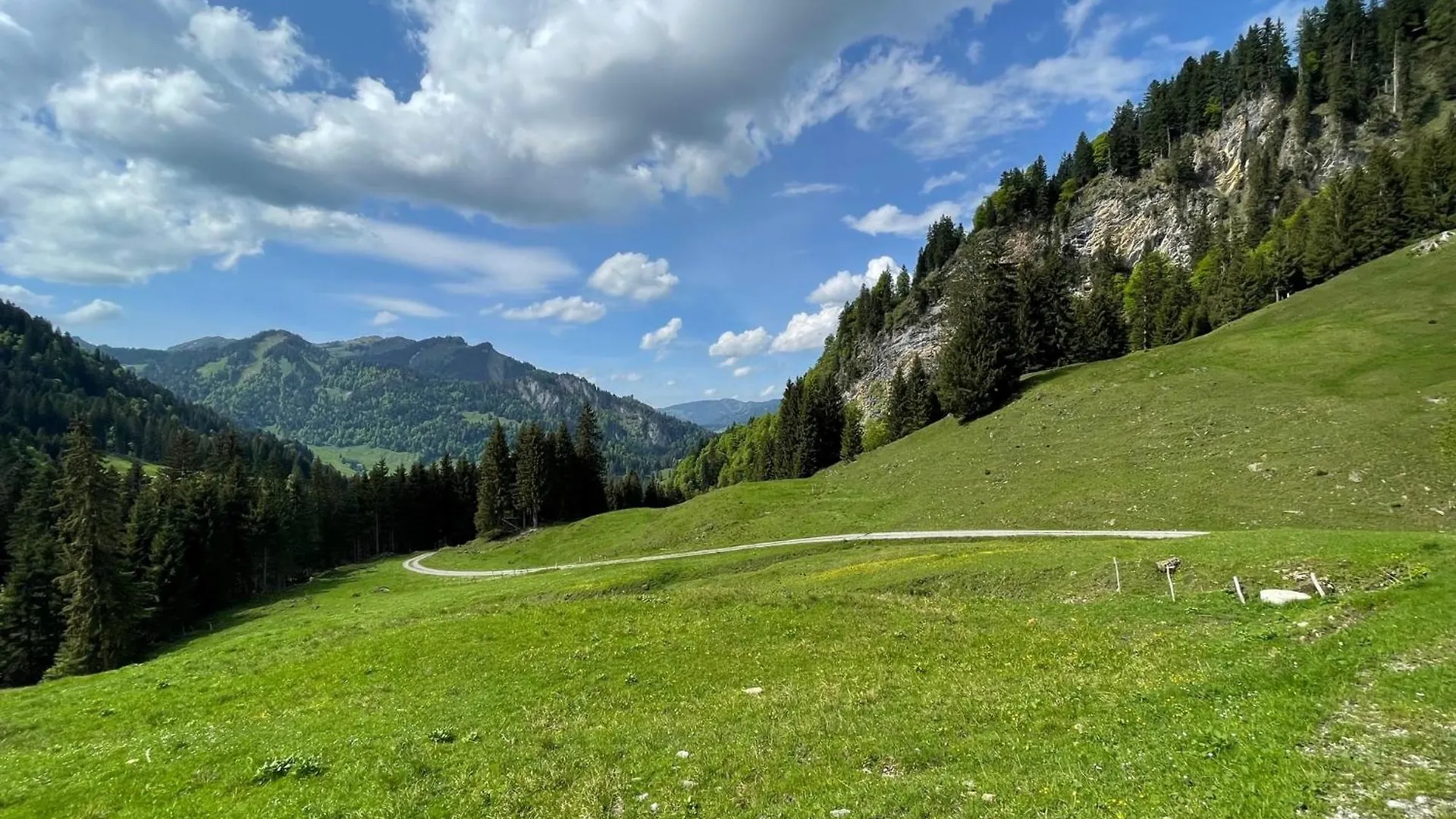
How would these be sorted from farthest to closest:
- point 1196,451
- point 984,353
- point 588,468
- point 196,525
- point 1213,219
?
1. point 1213,219
2. point 588,468
3. point 196,525
4. point 984,353
5. point 1196,451

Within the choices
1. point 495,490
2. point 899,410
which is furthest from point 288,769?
point 899,410

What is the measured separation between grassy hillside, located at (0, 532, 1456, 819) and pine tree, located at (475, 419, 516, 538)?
74.6m

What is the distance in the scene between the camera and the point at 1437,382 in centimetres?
4994

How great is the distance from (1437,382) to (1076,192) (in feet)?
538

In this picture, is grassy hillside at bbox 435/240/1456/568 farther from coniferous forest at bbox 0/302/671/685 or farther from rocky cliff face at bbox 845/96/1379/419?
rocky cliff face at bbox 845/96/1379/419

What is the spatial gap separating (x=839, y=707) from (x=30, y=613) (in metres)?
88.5

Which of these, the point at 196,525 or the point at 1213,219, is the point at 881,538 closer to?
the point at 196,525

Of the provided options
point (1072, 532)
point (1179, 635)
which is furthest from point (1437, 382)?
point (1179, 635)

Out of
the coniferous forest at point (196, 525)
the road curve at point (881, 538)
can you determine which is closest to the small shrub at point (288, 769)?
the road curve at point (881, 538)

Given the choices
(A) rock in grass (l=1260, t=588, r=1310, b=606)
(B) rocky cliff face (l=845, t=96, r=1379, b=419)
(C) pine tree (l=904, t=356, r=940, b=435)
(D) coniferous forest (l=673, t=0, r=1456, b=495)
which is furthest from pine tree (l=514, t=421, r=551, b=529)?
(B) rocky cliff face (l=845, t=96, r=1379, b=419)

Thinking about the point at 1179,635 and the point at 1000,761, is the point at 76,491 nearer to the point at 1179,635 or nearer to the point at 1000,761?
the point at 1000,761

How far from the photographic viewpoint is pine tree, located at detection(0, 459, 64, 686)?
6306 cm

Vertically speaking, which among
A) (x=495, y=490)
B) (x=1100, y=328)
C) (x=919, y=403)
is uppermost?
(x=1100, y=328)

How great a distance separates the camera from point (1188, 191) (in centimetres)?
16412
